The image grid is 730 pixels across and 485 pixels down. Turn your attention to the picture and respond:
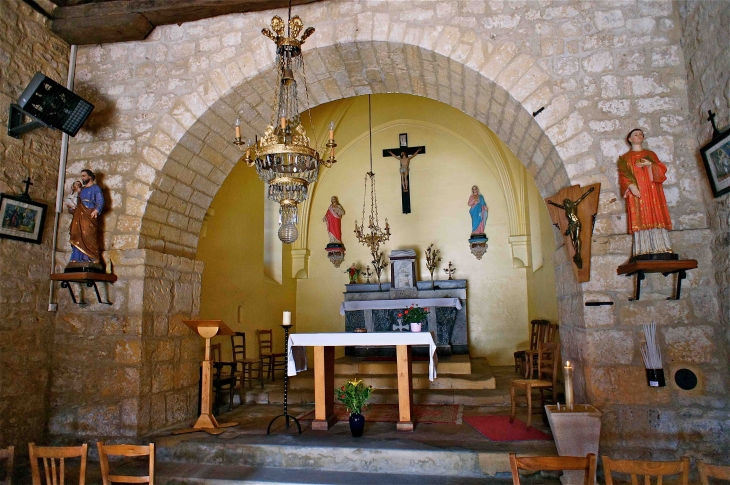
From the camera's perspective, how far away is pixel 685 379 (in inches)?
141

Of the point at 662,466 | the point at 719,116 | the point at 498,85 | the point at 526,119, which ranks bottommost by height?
the point at 662,466

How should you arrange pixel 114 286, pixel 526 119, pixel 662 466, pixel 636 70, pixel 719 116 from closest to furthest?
pixel 662 466, pixel 719 116, pixel 636 70, pixel 526 119, pixel 114 286

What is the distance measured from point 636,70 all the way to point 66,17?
495cm

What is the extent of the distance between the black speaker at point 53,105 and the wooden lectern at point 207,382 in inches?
79.6

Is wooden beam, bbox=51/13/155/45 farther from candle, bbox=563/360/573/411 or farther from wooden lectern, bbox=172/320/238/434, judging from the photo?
candle, bbox=563/360/573/411

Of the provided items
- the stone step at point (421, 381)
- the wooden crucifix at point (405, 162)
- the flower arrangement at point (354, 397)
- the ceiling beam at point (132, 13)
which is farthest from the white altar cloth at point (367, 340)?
the wooden crucifix at point (405, 162)

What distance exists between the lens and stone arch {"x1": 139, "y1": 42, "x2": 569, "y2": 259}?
4.41 metres

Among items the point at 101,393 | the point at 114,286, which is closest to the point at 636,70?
the point at 114,286

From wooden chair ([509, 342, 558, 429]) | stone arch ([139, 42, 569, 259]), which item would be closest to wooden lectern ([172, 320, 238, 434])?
stone arch ([139, 42, 569, 259])

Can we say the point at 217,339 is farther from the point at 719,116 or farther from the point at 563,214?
the point at 719,116

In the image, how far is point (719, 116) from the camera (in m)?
3.45

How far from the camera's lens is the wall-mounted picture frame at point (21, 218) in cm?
411

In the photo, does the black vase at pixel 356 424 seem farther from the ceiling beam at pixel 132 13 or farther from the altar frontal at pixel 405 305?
the ceiling beam at pixel 132 13

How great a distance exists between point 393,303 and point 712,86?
5201 mm
